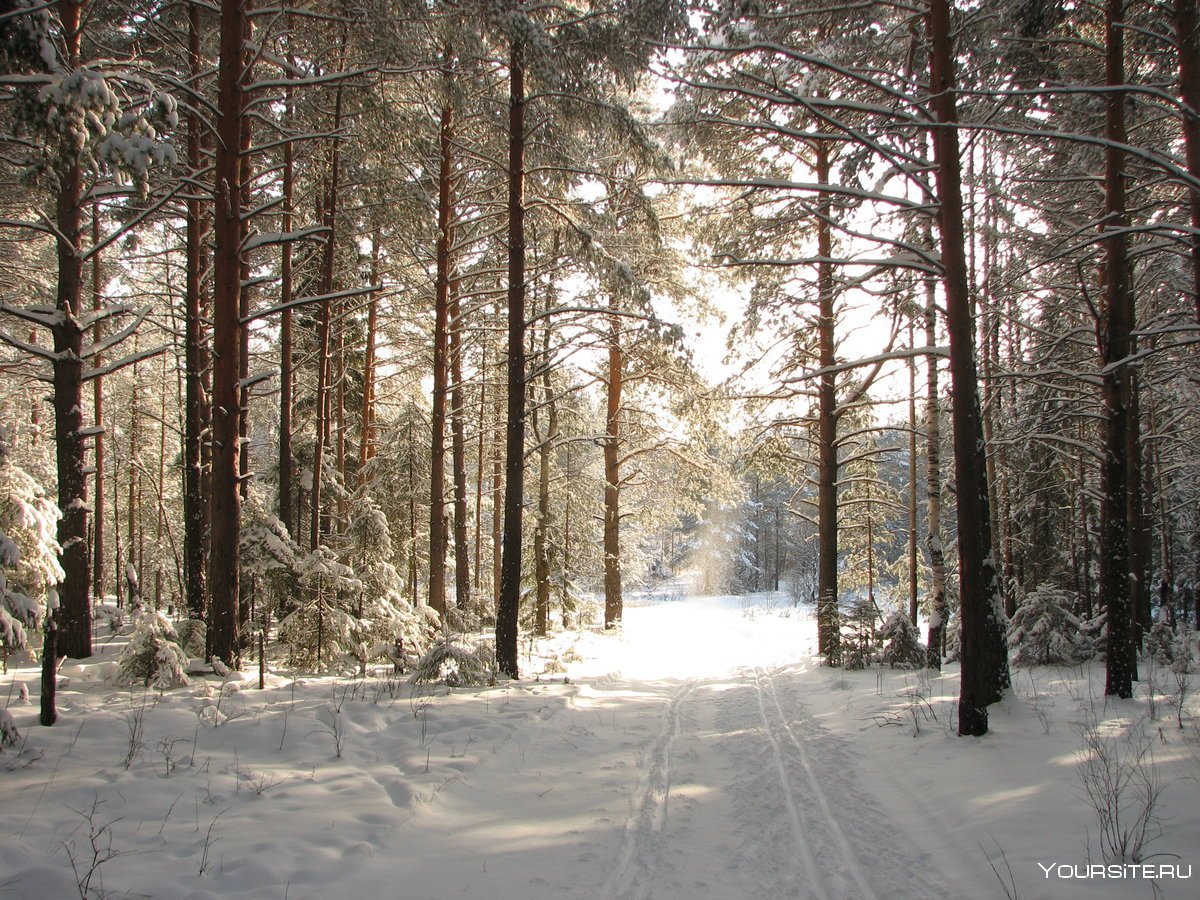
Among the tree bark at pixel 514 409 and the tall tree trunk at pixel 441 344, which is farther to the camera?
the tall tree trunk at pixel 441 344

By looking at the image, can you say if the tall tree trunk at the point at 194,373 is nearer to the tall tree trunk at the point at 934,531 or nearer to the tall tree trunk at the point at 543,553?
the tall tree trunk at the point at 543,553

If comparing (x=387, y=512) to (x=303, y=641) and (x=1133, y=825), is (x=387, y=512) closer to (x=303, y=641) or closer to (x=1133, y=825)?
(x=303, y=641)

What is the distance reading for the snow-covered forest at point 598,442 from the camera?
13.9 feet

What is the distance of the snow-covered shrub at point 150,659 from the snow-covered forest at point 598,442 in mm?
52

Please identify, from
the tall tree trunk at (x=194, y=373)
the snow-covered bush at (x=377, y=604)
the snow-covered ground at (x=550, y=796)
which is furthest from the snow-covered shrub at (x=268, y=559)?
the snow-covered ground at (x=550, y=796)

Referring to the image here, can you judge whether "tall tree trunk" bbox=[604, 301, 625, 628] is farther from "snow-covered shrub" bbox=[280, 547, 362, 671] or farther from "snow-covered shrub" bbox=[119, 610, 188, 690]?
"snow-covered shrub" bbox=[119, 610, 188, 690]

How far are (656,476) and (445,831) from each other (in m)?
15.9

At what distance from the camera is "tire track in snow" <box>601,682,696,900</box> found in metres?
3.71

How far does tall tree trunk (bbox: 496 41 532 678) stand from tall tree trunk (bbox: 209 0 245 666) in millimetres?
3582

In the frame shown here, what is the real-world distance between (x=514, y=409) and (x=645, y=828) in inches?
246

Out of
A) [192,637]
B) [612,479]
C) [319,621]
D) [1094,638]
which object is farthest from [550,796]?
[612,479]

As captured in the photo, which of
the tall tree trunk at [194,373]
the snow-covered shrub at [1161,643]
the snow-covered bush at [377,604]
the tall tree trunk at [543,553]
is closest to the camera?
the tall tree trunk at [194,373]

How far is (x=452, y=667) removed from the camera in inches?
336

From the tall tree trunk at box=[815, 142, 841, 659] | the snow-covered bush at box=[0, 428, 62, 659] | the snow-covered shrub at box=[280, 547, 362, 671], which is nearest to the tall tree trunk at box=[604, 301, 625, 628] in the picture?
the tall tree trunk at box=[815, 142, 841, 659]
